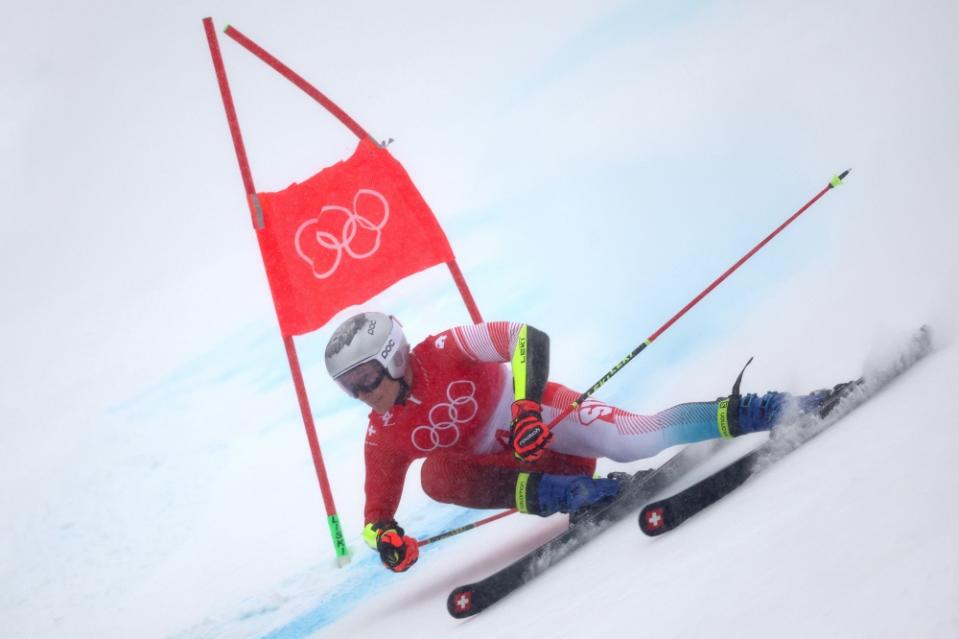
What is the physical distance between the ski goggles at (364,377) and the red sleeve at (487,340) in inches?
9.7

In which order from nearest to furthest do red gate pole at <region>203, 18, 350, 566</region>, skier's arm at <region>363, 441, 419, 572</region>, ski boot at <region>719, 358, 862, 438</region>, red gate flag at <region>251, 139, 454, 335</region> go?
ski boot at <region>719, 358, 862, 438</region> → skier's arm at <region>363, 441, 419, 572</region> → red gate pole at <region>203, 18, 350, 566</region> → red gate flag at <region>251, 139, 454, 335</region>

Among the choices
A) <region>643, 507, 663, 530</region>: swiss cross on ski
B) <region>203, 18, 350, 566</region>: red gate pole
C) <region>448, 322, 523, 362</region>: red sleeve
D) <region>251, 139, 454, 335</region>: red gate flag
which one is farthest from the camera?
<region>251, 139, 454, 335</region>: red gate flag

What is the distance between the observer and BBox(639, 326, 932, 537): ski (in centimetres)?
200

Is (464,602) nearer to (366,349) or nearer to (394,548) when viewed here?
(394,548)

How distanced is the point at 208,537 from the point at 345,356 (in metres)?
2.33

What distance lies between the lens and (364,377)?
253 centimetres

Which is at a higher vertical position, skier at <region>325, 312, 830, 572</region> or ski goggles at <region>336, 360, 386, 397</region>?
ski goggles at <region>336, 360, 386, 397</region>

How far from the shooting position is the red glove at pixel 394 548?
2678 millimetres

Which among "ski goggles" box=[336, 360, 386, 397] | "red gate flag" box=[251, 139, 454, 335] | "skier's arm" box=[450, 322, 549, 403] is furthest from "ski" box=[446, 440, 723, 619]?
"red gate flag" box=[251, 139, 454, 335]

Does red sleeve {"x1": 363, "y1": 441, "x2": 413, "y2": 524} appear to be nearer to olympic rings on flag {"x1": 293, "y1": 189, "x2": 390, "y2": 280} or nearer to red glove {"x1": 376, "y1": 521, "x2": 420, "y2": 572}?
red glove {"x1": 376, "y1": 521, "x2": 420, "y2": 572}

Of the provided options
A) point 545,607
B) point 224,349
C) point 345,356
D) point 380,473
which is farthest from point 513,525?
point 224,349

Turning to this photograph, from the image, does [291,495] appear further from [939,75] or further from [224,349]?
[939,75]

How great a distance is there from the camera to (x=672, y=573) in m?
1.61

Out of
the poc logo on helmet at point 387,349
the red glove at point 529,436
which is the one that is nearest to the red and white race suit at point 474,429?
the poc logo on helmet at point 387,349
